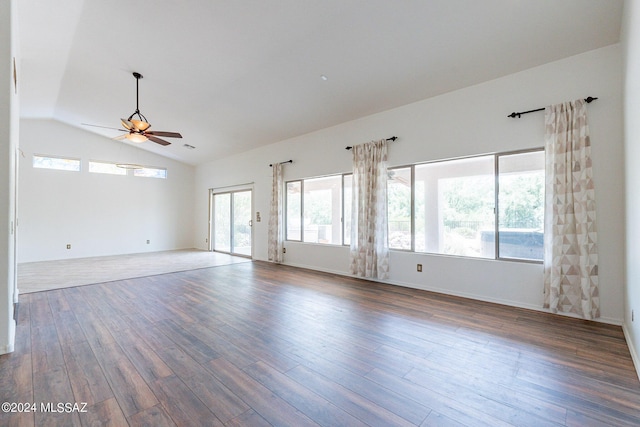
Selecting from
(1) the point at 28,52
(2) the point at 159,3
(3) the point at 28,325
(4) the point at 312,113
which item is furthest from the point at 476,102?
(1) the point at 28,52

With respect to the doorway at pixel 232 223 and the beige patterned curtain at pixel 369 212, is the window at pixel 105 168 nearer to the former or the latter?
the doorway at pixel 232 223

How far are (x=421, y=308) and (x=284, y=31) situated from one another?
386 centimetres

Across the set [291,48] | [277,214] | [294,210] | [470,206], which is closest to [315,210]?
[294,210]

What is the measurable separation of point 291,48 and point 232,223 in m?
6.23

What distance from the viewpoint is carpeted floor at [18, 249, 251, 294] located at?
195 inches

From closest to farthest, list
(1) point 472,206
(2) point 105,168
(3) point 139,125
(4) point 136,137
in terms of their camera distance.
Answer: (1) point 472,206, (3) point 139,125, (4) point 136,137, (2) point 105,168

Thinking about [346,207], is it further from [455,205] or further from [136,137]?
[136,137]

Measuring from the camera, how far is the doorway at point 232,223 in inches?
320

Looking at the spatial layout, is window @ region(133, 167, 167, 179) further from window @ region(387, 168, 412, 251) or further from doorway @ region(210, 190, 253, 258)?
window @ region(387, 168, 412, 251)

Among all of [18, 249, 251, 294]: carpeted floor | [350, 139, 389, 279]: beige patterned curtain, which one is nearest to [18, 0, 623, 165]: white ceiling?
[350, 139, 389, 279]: beige patterned curtain

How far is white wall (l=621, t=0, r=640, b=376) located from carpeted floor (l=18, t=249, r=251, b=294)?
6813 millimetres

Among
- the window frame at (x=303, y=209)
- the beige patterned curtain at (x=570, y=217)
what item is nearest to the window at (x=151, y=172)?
the window frame at (x=303, y=209)

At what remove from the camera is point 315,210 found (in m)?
6.36

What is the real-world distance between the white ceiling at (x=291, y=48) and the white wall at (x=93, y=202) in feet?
7.25
